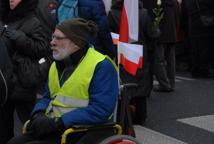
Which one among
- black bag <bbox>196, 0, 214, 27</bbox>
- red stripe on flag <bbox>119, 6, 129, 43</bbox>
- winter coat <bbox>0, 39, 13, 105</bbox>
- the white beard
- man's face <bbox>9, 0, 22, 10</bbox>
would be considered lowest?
black bag <bbox>196, 0, 214, 27</bbox>

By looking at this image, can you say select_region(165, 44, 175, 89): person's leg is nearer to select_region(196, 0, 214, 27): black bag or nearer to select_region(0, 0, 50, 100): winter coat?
select_region(196, 0, 214, 27): black bag

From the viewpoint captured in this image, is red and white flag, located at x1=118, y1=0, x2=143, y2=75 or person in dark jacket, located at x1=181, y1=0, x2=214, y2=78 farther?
person in dark jacket, located at x1=181, y1=0, x2=214, y2=78

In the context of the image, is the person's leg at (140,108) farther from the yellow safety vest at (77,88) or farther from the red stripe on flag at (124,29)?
the yellow safety vest at (77,88)

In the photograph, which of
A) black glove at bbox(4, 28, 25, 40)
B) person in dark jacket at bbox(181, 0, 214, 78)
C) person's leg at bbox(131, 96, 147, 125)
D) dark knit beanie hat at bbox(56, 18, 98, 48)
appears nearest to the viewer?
dark knit beanie hat at bbox(56, 18, 98, 48)

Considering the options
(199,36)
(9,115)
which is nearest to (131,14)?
(9,115)

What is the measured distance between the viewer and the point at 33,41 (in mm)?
4809

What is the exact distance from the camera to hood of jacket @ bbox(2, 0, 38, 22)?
4863 millimetres

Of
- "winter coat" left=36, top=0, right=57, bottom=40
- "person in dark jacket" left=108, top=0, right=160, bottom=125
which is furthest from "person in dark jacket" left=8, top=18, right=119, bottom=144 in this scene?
"person in dark jacket" left=108, top=0, right=160, bottom=125

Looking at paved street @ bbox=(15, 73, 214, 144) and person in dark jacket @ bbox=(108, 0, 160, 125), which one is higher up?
person in dark jacket @ bbox=(108, 0, 160, 125)

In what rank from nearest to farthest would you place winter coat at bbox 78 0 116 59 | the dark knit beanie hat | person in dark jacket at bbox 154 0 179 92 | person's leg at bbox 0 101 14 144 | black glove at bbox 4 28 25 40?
A: the dark knit beanie hat < black glove at bbox 4 28 25 40 < person's leg at bbox 0 101 14 144 < winter coat at bbox 78 0 116 59 < person in dark jacket at bbox 154 0 179 92

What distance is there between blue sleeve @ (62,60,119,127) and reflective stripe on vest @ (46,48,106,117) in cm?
4

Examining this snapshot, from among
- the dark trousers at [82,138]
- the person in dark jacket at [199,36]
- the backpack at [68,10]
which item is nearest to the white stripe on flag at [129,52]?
the dark trousers at [82,138]

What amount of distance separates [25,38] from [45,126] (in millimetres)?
1068

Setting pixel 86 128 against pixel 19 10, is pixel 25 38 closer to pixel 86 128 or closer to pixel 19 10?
pixel 19 10
